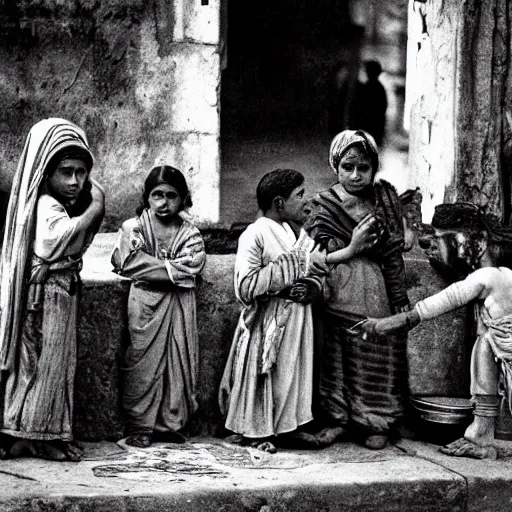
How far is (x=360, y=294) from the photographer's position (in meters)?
7.57

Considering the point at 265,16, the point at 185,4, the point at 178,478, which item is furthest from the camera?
the point at 265,16

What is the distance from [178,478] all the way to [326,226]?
1.85m

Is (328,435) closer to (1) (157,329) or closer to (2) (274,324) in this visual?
(2) (274,324)

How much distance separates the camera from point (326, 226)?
7613mm

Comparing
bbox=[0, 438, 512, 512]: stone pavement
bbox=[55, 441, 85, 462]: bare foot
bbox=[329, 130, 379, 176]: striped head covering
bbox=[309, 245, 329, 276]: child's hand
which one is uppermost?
bbox=[329, 130, 379, 176]: striped head covering

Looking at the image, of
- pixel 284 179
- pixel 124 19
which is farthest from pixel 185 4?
pixel 284 179

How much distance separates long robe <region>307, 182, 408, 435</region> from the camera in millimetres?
7527

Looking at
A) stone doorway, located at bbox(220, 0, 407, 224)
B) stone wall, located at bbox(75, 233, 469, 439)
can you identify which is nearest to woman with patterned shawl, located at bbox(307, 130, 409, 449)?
stone wall, located at bbox(75, 233, 469, 439)

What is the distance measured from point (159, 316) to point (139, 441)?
74 cm

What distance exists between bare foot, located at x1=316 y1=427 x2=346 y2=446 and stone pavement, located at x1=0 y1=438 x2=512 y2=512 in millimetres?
52

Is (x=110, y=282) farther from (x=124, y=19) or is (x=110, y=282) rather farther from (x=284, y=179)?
(x=124, y=19)

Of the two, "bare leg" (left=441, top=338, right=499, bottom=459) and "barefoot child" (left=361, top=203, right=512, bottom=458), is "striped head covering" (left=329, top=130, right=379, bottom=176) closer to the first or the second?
"barefoot child" (left=361, top=203, right=512, bottom=458)

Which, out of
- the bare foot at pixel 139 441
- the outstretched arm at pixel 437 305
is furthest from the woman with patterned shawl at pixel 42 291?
the outstretched arm at pixel 437 305

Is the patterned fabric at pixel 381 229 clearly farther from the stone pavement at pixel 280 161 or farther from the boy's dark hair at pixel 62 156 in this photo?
the stone pavement at pixel 280 161
